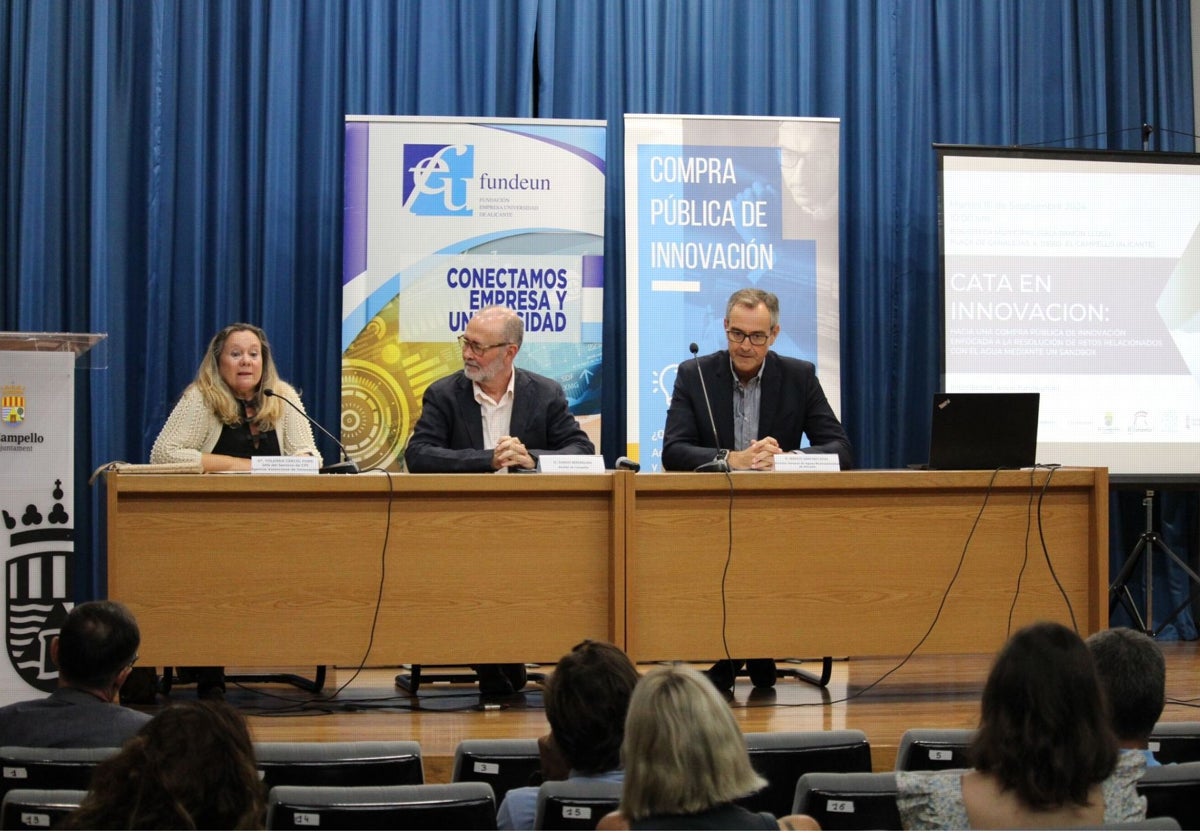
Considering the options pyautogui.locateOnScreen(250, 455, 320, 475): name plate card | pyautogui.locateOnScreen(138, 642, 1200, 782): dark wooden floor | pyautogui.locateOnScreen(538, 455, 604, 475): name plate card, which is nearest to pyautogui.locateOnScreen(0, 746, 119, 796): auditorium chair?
pyautogui.locateOnScreen(138, 642, 1200, 782): dark wooden floor

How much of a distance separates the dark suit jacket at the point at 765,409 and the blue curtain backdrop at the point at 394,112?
1.47m

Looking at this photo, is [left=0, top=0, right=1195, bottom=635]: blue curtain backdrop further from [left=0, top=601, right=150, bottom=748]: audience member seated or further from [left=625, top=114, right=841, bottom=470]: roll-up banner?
[left=0, top=601, right=150, bottom=748]: audience member seated

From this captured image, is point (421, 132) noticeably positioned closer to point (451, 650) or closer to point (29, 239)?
point (29, 239)

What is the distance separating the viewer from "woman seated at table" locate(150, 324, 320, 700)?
4.43 metres

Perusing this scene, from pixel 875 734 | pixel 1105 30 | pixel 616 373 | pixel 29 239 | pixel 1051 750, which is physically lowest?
pixel 875 734

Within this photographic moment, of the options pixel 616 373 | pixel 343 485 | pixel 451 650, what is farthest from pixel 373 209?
pixel 451 650

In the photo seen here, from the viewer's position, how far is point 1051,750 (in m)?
1.67

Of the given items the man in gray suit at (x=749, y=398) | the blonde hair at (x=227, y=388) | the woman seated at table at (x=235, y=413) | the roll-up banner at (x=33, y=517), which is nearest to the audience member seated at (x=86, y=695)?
the roll-up banner at (x=33, y=517)

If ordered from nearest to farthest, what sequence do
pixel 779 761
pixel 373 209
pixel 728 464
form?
1. pixel 779 761
2. pixel 728 464
3. pixel 373 209

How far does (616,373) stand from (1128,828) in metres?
4.53

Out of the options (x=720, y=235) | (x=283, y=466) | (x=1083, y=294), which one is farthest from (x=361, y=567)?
(x=1083, y=294)

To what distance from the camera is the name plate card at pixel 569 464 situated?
3863mm

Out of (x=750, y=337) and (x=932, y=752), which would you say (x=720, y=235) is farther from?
(x=932, y=752)

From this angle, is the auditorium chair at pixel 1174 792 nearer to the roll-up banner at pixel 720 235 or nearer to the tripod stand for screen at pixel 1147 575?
the roll-up banner at pixel 720 235
